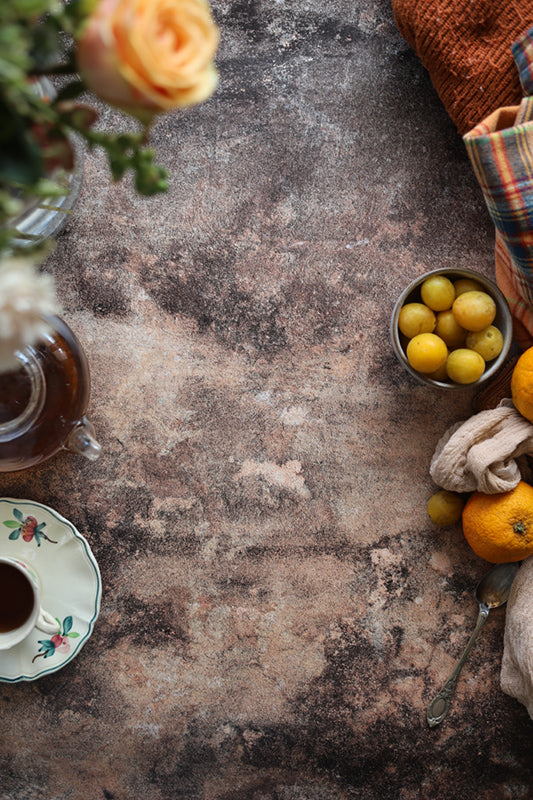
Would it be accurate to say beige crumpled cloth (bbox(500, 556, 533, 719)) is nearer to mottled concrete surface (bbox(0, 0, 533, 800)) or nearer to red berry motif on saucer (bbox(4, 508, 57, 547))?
mottled concrete surface (bbox(0, 0, 533, 800))

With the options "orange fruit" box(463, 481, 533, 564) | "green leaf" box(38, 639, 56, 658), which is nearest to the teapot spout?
"green leaf" box(38, 639, 56, 658)

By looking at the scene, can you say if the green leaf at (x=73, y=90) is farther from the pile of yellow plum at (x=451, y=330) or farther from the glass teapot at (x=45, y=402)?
the pile of yellow plum at (x=451, y=330)

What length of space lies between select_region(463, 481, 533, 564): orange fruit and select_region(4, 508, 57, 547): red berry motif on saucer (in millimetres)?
774

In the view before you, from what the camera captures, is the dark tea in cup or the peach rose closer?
the peach rose

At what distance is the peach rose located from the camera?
408mm

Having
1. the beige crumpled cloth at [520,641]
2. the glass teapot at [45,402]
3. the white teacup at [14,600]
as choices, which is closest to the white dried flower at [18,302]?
the glass teapot at [45,402]

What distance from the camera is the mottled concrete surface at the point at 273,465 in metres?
1.13

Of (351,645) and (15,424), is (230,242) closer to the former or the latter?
(15,424)

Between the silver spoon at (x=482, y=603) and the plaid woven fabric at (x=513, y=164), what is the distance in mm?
537

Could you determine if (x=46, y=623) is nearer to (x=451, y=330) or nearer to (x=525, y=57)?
(x=451, y=330)

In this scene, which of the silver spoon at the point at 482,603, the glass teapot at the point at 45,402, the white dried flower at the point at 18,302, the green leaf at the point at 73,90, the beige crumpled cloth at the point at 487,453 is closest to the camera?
the white dried flower at the point at 18,302

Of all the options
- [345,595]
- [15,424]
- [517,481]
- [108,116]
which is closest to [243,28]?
[108,116]

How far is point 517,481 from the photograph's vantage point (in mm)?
1037

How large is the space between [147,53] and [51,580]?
94cm
